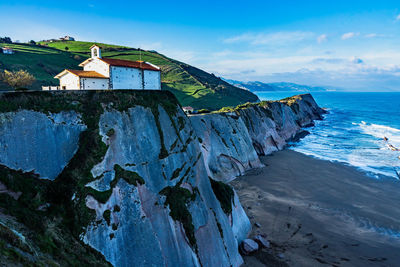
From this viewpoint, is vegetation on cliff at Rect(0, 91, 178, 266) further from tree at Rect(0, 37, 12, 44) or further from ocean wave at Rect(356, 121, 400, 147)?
tree at Rect(0, 37, 12, 44)

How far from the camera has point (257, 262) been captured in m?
20.1

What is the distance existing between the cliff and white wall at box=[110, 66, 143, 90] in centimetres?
809

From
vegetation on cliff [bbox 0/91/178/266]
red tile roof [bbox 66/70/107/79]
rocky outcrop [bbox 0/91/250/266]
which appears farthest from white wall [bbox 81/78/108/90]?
vegetation on cliff [bbox 0/91/178/266]

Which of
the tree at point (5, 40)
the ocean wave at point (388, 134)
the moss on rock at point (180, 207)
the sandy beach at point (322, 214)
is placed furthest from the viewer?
the tree at point (5, 40)

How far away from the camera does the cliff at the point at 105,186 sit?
36.3 feet

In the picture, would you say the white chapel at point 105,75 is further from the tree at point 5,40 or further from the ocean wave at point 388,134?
the tree at point 5,40

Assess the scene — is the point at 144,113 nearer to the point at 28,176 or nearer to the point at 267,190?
the point at 28,176

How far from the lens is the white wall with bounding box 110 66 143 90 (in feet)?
83.7

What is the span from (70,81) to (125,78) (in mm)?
5845

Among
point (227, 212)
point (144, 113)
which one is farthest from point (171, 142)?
point (227, 212)

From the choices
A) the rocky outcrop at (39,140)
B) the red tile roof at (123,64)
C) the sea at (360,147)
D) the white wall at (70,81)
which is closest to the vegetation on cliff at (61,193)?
the rocky outcrop at (39,140)

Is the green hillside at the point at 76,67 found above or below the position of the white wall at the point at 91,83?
above

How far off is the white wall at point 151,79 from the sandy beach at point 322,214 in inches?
795

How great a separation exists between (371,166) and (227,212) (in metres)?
40.7
